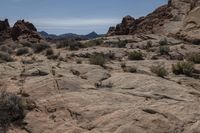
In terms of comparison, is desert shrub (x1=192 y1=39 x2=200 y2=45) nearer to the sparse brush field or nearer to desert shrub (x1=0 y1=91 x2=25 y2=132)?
the sparse brush field

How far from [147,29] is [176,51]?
1260 centimetres

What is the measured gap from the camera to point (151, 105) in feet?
34.3

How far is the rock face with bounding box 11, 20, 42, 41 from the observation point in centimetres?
4861

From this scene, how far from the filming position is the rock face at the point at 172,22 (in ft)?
92.9

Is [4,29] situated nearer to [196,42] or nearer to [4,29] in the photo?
[4,29]

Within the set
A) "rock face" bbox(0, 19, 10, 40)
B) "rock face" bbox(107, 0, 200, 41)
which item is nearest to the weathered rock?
"rock face" bbox(0, 19, 10, 40)

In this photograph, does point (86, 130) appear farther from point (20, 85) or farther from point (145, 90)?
point (20, 85)

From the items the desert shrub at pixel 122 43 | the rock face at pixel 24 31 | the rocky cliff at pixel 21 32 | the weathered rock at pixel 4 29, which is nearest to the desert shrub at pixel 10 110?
the desert shrub at pixel 122 43

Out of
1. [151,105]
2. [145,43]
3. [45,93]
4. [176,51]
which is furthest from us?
[145,43]

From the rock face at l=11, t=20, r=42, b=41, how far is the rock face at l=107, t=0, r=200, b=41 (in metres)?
12.3

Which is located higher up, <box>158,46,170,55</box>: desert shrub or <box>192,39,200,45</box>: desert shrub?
<box>192,39,200,45</box>: desert shrub

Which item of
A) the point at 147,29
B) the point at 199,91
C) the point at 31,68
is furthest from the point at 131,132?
the point at 147,29

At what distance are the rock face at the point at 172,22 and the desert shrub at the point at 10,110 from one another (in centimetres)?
1769

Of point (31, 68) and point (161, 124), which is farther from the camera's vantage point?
point (31, 68)
